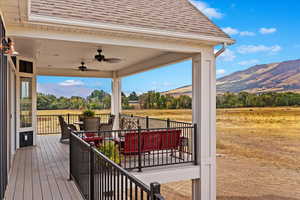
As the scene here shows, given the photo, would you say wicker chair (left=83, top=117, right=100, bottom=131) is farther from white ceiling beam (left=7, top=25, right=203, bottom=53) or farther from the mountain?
the mountain

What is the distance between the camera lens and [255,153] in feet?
37.1

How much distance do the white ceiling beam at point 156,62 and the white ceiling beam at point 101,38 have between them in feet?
2.49

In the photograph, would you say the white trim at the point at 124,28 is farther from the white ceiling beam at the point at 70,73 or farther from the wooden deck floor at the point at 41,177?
the white ceiling beam at the point at 70,73

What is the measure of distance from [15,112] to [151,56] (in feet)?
14.3

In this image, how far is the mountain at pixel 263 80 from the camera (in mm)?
10758

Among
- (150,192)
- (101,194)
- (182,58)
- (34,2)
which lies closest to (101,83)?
(182,58)

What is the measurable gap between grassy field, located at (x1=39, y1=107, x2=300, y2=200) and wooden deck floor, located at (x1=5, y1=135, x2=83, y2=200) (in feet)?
15.5

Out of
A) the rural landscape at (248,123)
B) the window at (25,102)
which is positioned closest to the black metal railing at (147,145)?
the window at (25,102)

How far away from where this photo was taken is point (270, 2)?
15.7 meters

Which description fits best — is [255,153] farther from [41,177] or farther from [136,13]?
[41,177]

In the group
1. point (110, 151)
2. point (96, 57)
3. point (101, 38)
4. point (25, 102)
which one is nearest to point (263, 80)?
point (96, 57)

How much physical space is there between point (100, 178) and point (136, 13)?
3696 millimetres

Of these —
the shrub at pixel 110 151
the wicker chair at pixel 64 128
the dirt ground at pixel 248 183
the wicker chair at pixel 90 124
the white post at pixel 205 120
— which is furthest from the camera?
the dirt ground at pixel 248 183

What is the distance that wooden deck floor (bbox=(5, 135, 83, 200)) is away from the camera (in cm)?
369
